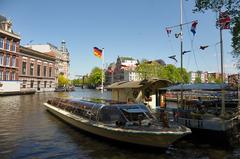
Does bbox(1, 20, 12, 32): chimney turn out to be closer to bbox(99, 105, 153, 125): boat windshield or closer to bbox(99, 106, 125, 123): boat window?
bbox(99, 106, 125, 123): boat window

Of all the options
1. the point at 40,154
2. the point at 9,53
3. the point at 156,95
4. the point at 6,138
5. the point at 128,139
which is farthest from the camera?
the point at 9,53

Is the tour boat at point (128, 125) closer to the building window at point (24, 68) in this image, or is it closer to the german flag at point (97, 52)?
the german flag at point (97, 52)

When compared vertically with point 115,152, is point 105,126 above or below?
above

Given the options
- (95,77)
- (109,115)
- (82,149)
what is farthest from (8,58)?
(95,77)

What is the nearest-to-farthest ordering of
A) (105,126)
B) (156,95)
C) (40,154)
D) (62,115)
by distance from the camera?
(40,154) → (105,126) → (62,115) → (156,95)

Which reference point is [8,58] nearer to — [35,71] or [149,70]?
[35,71]

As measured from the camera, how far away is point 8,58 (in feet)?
231

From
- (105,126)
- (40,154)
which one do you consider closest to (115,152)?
(105,126)

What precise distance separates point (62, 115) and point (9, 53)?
54970mm

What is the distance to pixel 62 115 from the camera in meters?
23.8

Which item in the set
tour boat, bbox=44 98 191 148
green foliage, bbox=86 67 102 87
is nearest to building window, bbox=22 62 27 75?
tour boat, bbox=44 98 191 148

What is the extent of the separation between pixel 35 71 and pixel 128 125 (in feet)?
262

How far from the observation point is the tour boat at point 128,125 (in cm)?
1353

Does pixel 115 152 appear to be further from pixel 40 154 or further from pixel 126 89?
pixel 126 89
